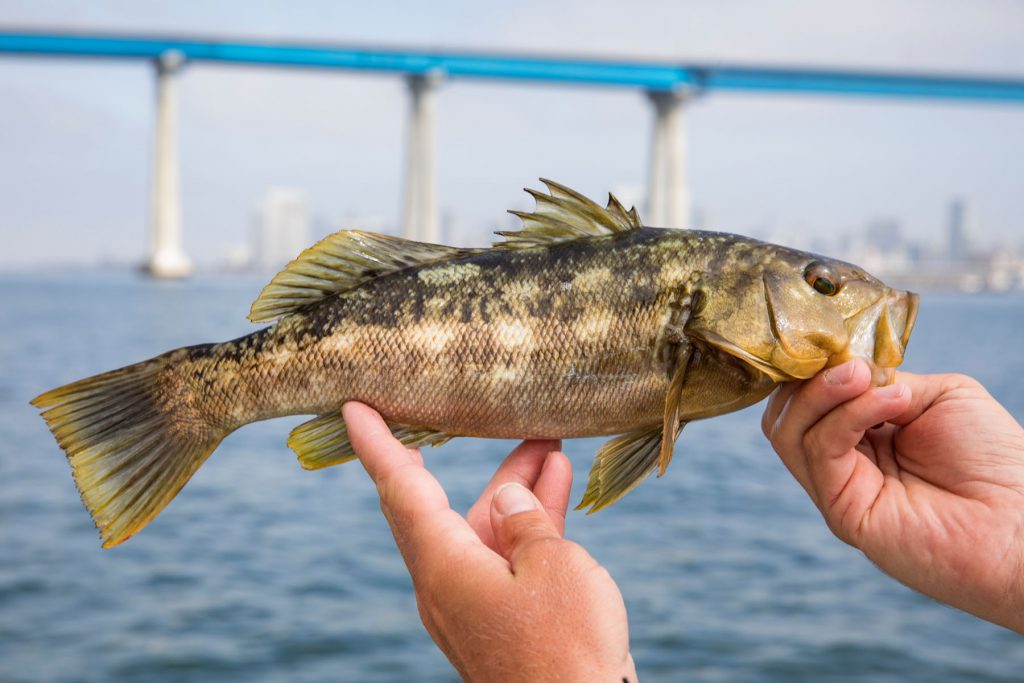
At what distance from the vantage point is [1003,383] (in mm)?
37625

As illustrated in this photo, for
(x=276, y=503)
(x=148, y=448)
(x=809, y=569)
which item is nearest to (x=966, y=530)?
(x=148, y=448)

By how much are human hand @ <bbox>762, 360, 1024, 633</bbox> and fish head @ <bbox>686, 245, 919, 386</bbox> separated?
10 cm

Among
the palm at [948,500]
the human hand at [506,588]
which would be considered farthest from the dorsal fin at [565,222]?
the palm at [948,500]

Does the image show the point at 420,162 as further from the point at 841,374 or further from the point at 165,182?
the point at 841,374

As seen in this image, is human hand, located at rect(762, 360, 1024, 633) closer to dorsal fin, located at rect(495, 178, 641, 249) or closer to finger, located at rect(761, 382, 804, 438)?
finger, located at rect(761, 382, 804, 438)

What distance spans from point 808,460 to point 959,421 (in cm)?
54

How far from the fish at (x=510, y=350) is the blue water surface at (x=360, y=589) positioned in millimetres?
9271

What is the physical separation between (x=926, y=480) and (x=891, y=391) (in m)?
0.79

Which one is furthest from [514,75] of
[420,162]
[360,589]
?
[360,589]

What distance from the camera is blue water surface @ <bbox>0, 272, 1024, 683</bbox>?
11867 millimetres

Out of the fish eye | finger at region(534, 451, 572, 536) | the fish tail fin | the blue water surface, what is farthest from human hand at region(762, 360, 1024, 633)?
the blue water surface

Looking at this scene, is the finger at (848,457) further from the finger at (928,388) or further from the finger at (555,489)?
the finger at (555,489)

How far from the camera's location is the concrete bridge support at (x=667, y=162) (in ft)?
201

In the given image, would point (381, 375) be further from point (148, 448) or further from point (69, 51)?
point (69, 51)
